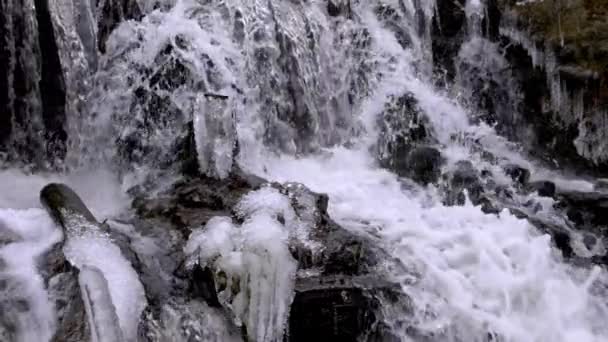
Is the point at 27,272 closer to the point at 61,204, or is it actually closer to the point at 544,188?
the point at 61,204

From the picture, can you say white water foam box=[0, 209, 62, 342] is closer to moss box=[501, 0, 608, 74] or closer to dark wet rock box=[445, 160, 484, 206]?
dark wet rock box=[445, 160, 484, 206]

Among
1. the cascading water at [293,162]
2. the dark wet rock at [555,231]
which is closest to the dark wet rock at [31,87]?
the cascading water at [293,162]

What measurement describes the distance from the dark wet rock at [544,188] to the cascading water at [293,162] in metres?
0.13

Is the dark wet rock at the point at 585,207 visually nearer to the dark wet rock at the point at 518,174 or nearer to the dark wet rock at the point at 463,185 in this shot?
the dark wet rock at the point at 518,174

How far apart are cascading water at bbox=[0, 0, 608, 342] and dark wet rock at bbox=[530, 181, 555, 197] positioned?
13 cm

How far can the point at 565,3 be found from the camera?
26.6ft

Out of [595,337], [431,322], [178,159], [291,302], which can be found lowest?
[595,337]

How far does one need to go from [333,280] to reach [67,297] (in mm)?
1430

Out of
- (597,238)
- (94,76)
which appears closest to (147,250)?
(94,76)

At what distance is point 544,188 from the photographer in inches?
266

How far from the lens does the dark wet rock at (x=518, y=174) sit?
7000 millimetres

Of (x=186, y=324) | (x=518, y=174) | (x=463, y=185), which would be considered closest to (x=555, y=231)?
(x=463, y=185)

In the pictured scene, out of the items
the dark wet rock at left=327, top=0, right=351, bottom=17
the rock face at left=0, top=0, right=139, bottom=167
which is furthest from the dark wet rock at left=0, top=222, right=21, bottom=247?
the dark wet rock at left=327, top=0, right=351, bottom=17

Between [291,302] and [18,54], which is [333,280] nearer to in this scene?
[291,302]
